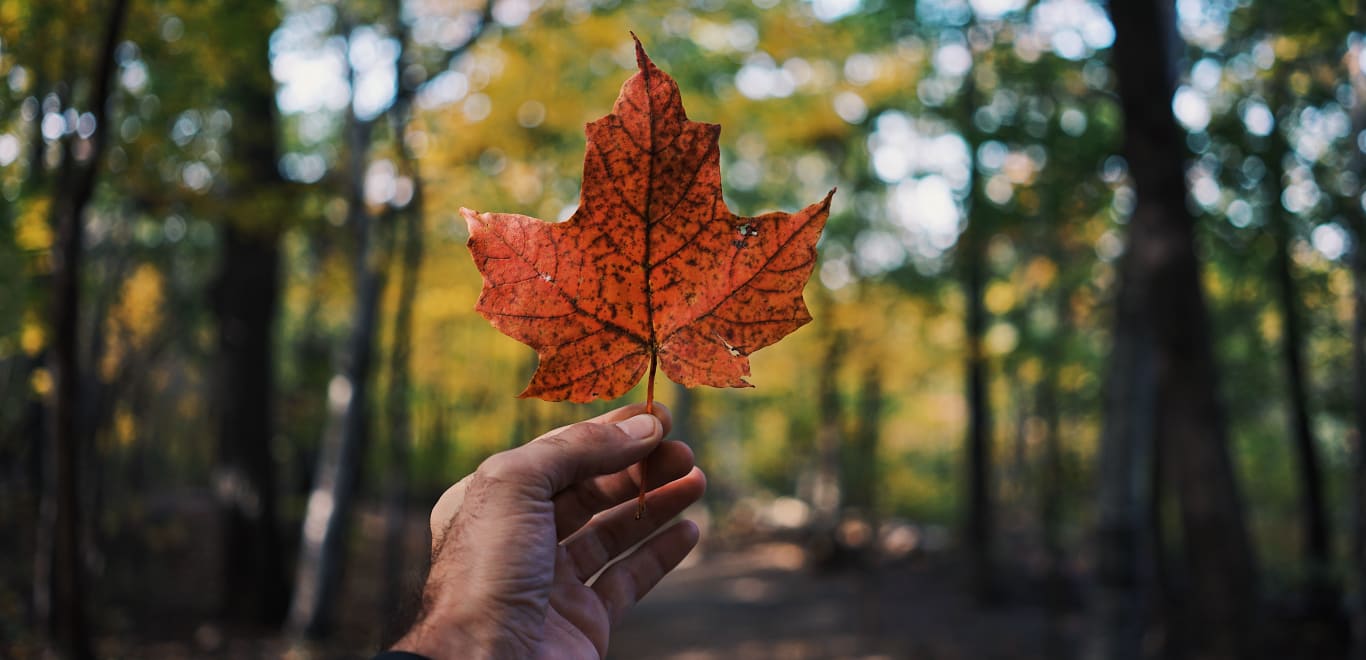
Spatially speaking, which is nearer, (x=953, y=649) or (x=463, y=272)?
(x=953, y=649)

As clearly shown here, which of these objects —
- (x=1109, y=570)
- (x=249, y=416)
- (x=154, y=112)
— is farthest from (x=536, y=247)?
(x=249, y=416)

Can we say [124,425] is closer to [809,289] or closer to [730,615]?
[730,615]

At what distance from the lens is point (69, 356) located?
4.18 meters

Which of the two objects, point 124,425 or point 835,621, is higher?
point 124,425

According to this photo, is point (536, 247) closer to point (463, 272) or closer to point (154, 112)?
point (154, 112)

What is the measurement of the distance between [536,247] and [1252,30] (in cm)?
781

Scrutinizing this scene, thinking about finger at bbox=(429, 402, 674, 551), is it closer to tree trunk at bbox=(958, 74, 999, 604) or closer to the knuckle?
the knuckle

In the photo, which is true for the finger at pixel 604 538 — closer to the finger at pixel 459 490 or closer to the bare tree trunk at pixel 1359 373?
the finger at pixel 459 490

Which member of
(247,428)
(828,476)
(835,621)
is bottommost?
(835,621)

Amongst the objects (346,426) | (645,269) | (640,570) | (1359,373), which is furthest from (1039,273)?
(645,269)

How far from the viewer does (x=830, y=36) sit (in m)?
8.12

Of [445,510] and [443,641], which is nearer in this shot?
[443,641]

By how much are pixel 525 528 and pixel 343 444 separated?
5.70 m

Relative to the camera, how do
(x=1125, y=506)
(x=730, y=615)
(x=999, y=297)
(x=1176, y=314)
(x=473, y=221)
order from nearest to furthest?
(x=473, y=221) < (x=1125, y=506) < (x=1176, y=314) < (x=730, y=615) < (x=999, y=297)
